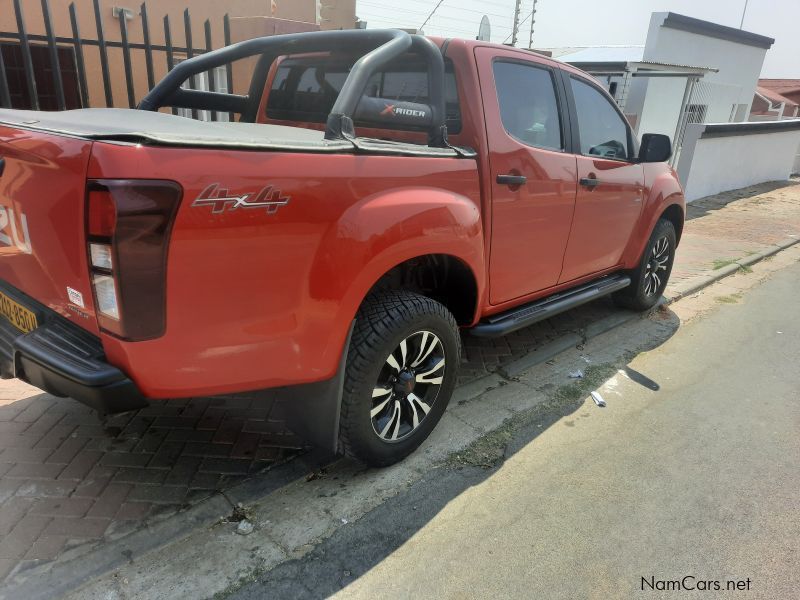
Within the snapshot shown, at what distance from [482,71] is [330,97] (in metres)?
0.99

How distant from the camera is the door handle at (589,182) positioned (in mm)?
3712

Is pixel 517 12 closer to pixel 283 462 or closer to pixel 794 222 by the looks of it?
pixel 794 222

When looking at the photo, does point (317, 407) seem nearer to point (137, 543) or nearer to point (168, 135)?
point (137, 543)

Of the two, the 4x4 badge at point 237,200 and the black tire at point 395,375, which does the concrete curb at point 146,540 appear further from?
the 4x4 badge at point 237,200

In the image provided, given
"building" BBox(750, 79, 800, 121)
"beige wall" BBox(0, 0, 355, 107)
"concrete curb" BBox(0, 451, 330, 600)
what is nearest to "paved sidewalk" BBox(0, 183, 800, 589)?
"concrete curb" BBox(0, 451, 330, 600)

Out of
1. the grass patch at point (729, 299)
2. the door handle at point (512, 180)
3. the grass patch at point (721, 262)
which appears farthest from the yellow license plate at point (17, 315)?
the grass patch at point (721, 262)

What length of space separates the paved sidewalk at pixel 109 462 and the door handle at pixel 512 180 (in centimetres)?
137

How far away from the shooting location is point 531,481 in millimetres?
2844

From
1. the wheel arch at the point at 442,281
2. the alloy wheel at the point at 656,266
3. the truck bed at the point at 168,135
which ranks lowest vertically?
the alloy wheel at the point at 656,266

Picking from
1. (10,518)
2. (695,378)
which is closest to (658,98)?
(695,378)

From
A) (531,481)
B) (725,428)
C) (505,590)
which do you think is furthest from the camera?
(725,428)

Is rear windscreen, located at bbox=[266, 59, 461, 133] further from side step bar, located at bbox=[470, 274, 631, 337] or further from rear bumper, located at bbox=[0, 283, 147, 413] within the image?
rear bumper, located at bbox=[0, 283, 147, 413]

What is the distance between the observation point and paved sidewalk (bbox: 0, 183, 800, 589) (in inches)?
92.2

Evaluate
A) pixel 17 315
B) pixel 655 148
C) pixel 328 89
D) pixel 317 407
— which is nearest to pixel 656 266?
pixel 655 148
